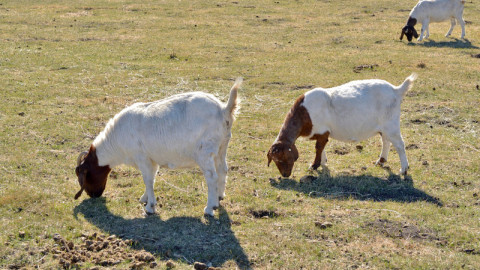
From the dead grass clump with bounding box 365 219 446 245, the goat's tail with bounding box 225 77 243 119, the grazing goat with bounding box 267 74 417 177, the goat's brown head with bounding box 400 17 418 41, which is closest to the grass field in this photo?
the dead grass clump with bounding box 365 219 446 245

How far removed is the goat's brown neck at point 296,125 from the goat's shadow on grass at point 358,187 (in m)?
0.81

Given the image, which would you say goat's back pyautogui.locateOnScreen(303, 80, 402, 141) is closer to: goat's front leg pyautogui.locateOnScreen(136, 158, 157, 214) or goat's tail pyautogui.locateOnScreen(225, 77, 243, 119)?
goat's tail pyautogui.locateOnScreen(225, 77, 243, 119)

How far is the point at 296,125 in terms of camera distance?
10625mm

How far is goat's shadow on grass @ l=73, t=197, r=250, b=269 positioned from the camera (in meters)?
7.66

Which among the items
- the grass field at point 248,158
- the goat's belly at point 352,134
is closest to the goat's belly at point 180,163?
the grass field at point 248,158

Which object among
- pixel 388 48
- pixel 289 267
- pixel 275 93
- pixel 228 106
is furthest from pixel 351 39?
pixel 289 267

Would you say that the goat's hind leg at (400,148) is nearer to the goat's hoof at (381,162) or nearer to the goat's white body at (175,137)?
the goat's hoof at (381,162)

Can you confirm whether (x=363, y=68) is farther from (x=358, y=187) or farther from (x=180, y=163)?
(x=180, y=163)

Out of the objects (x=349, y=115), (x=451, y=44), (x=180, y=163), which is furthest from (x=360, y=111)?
(x=451, y=44)

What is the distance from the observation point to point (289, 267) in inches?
290

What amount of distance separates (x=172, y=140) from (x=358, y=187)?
→ 3.67 meters

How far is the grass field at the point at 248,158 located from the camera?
309 inches

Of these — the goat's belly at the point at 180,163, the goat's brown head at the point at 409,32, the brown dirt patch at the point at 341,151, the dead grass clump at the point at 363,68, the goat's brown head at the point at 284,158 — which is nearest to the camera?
the goat's belly at the point at 180,163

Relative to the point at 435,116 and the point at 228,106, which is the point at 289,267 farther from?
the point at 435,116
